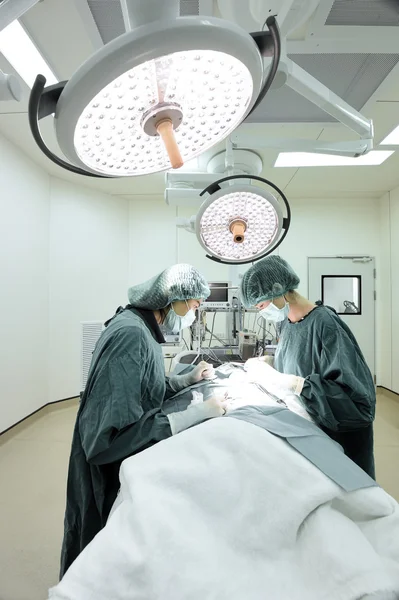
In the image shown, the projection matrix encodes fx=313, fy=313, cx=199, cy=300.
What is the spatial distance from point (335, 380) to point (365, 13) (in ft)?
5.50

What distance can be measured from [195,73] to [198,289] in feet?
3.97

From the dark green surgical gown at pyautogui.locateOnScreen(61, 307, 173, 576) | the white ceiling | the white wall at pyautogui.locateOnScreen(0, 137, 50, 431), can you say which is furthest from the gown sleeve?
the white wall at pyautogui.locateOnScreen(0, 137, 50, 431)

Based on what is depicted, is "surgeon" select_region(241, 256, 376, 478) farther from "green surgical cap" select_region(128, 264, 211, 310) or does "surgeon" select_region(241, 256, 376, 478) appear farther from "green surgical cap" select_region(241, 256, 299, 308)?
"green surgical cap" select_region(128, 264, 211, 310)

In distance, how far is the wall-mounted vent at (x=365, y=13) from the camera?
1.36m

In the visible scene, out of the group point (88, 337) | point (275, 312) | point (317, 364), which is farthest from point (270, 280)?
point (88, 337)

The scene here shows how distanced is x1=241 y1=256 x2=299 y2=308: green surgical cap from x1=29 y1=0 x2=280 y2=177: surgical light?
47.0 inches

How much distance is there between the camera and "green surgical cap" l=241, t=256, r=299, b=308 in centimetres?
172

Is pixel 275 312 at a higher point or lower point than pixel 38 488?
higher

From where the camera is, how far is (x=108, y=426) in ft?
3.36

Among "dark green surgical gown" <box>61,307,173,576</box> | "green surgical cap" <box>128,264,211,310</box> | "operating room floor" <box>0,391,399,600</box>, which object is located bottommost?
"operating room floor" <box>0,391,399,600</box>

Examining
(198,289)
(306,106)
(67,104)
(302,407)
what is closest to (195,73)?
(67,104)

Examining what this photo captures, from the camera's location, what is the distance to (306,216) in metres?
4.39

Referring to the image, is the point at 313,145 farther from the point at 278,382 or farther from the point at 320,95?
the point at 278,382

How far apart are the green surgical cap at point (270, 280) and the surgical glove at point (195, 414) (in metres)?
0.72
